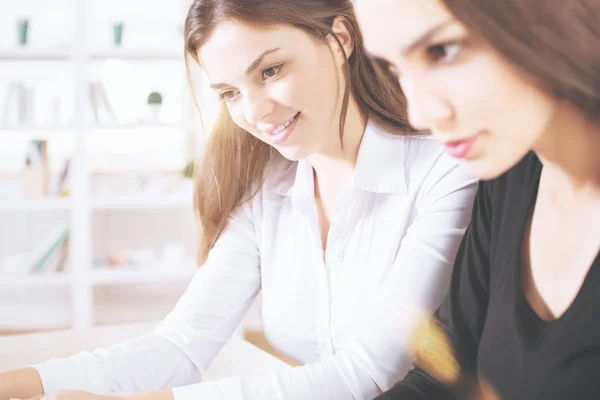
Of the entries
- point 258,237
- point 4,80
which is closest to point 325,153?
point 258,237

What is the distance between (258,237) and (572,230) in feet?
2.71

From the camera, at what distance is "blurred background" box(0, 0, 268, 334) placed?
12.5 ft

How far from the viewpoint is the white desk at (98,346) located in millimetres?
1401

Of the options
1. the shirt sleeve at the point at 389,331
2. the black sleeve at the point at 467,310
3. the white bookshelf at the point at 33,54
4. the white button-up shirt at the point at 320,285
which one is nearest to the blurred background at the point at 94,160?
the white bookshelf at the point at 33,54

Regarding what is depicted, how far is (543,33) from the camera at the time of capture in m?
0.67

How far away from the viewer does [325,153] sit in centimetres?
145

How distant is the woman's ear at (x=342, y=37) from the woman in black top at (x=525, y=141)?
1.65 ft

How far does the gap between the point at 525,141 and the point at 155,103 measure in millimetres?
3330

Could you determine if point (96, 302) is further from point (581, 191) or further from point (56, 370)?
point (581, 191)

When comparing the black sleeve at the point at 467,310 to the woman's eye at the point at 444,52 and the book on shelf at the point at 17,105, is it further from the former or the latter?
the book on shelf at the point at 17,105

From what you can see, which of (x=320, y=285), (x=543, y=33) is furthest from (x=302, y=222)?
(x=543, y=33)

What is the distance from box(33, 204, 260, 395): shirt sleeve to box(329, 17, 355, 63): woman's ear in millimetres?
419

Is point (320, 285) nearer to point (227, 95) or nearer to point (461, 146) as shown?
point (227, 95)

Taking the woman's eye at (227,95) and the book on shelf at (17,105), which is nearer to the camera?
the woman's eye at (227,95)
